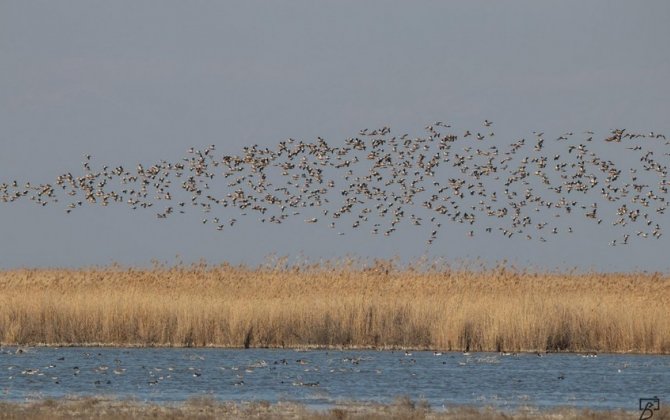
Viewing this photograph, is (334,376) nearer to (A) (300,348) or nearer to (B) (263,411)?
(B) (263,411)

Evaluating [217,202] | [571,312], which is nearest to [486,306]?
[571,312]

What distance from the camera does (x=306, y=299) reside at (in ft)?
131

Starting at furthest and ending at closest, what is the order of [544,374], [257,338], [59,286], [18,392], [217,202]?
[59,286] → [257,338] → [217,202] → [544,374] → [18,392]

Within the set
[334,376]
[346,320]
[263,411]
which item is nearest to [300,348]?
[346,320]

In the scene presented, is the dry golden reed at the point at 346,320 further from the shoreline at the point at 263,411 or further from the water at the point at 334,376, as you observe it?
the shoreline at the point at 263,411

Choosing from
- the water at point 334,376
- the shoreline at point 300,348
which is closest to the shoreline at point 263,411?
Answer: the water at point 334,376

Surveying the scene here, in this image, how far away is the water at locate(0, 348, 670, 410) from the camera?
24.2 meters

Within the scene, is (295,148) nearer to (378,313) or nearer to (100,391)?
(378,313)

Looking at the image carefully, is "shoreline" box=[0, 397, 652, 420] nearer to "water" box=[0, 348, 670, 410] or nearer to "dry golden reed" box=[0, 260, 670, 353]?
"water" box=[0, 348, 670, 410]

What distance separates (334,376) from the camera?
28.7m

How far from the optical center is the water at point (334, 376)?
953 inches

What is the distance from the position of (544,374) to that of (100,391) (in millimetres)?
11926

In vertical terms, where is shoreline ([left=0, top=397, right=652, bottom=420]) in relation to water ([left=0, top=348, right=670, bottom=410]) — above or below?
above

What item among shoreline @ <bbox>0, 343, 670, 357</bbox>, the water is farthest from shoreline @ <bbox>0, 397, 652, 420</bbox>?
shoreline @ <bbox>0, 343, 670, 357</bbox>
